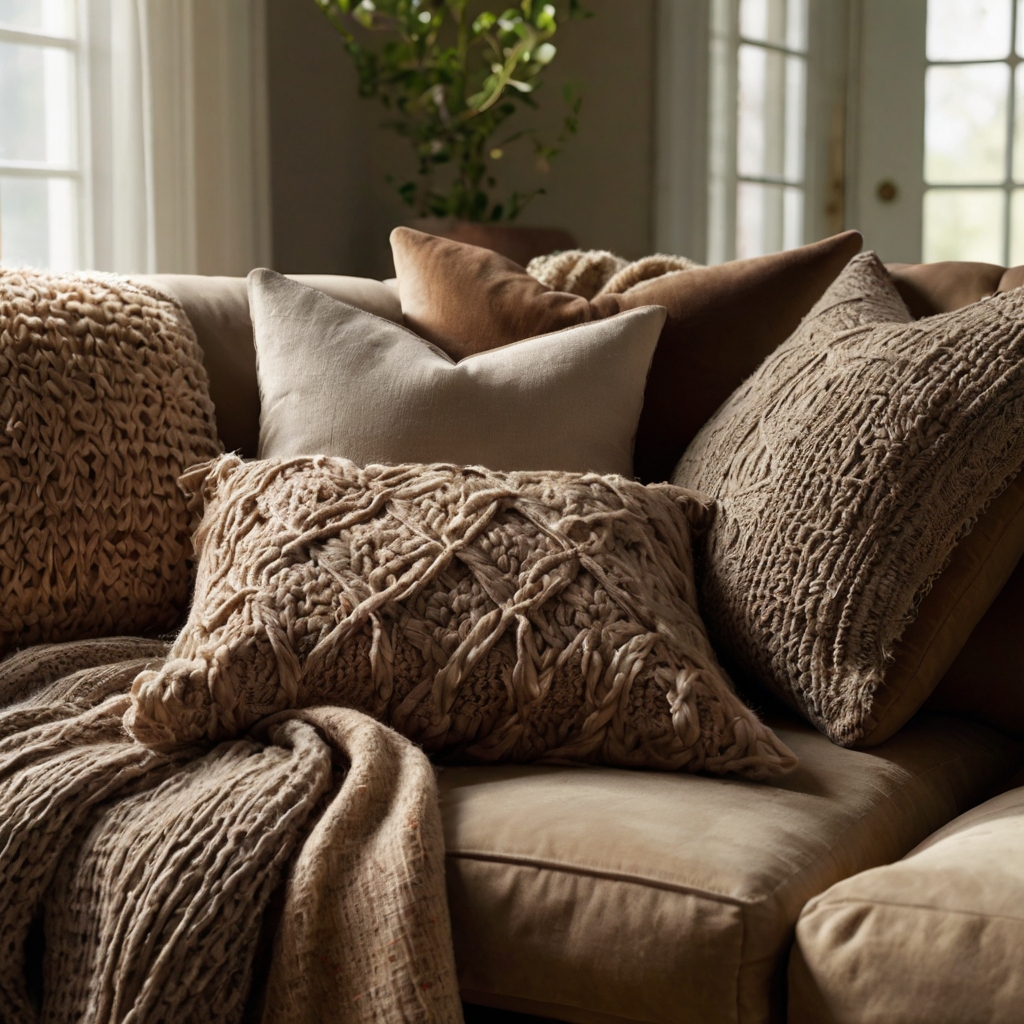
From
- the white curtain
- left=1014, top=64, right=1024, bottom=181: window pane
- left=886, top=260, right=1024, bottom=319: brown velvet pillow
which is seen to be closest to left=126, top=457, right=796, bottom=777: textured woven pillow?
left=886, top=260, right=1024, bottom=319: brown velvet pillow

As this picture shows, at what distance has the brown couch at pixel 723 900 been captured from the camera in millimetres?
747

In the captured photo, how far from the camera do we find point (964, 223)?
3197 millimetres

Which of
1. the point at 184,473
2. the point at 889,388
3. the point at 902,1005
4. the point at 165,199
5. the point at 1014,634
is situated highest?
the point at 165,199

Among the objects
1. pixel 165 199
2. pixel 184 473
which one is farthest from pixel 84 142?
pixel 184 473

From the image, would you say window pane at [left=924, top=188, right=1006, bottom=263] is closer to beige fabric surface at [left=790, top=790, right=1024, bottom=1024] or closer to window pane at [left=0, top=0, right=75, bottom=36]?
window pane at [left=0, top=0, right=75, bottom=36]

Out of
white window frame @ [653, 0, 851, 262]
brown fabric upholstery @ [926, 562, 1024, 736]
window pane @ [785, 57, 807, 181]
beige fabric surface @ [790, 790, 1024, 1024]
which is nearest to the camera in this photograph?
beige fabric surface @ [790, 790, 1024, 1024]

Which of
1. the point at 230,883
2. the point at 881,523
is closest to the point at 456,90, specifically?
the point at 881,523

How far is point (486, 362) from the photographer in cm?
132

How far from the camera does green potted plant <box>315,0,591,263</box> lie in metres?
2.42

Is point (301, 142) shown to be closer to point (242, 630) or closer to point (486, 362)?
point (486, 362)

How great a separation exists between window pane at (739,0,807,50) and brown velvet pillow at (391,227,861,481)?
1924 millimetres

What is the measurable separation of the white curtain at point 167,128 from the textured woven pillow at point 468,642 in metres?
1.37

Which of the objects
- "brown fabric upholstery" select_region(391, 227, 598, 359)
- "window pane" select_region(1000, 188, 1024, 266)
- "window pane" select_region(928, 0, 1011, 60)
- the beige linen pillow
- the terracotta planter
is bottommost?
the beige linen pillow

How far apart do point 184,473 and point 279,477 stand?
0.62ft
